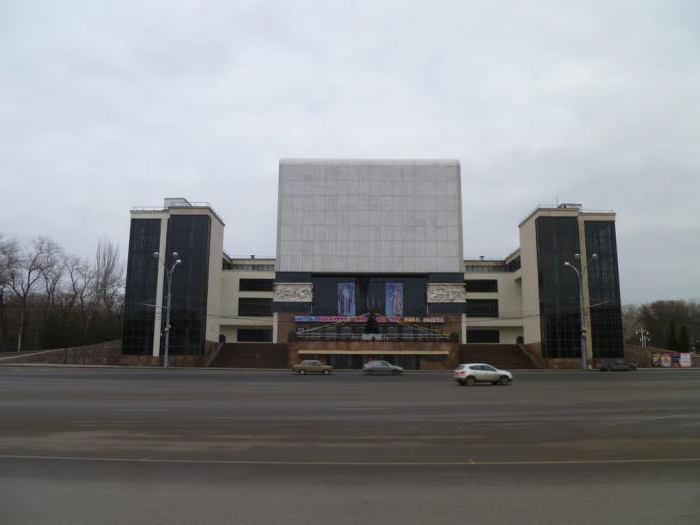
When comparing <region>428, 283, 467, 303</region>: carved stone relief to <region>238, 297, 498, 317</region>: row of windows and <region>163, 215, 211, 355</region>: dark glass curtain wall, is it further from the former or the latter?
<region>163, 215, 211, 355</region>: dark glass curtain wall

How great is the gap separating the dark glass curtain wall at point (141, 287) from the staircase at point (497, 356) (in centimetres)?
3747

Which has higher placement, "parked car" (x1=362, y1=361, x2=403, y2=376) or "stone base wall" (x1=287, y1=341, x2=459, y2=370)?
"stone base wall" (x1=287, y1=341, x2=459, y2=370)

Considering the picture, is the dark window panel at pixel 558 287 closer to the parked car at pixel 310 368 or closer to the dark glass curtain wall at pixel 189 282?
the parked car at pixel 310 368

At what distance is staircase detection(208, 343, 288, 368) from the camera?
213 feet

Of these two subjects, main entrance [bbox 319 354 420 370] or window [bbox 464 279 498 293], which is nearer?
main entrance [bbox 319 354 420 370]

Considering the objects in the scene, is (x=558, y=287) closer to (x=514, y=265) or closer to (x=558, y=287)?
(x=558, y=287)

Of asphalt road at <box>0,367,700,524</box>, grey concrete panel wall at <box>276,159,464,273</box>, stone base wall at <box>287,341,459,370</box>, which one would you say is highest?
grey concrete panel wall at <box>276,159,464,273</box>

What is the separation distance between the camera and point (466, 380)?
31.5 meters

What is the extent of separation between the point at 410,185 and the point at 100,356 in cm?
4588

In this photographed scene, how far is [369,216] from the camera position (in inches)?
3199

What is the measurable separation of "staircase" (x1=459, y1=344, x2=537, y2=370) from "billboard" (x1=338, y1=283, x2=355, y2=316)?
16693mm

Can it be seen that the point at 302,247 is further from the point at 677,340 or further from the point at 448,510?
the point at 448,510

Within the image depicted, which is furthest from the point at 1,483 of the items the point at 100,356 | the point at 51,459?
the point at 100,356

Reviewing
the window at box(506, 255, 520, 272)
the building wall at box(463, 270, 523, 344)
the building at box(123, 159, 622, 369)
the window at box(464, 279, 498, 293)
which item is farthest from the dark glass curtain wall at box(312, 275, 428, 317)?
the window at box(506, 255, 520, 272)
